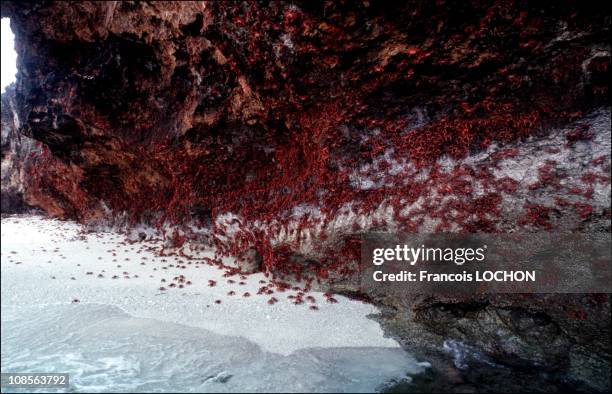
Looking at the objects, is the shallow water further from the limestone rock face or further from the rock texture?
the limestone rock face

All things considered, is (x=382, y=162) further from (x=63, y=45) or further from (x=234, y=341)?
(x=63, y=45)

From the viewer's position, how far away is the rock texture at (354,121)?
5.27 meters

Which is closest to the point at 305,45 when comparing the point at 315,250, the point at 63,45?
the point at 315,250

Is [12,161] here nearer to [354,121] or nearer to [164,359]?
[164,359]

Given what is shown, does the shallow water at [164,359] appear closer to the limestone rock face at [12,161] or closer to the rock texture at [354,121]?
the rock texture at [354,121]

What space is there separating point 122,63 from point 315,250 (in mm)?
7706

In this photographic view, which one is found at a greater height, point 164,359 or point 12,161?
point 12,161

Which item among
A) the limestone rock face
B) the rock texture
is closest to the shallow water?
the rock texture

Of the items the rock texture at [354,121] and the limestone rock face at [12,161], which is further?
the limestone rock face at [12,161]

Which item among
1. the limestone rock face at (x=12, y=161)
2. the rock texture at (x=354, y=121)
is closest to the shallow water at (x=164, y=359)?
the rock texture at (x=354, y=121)

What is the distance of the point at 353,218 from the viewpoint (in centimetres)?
711

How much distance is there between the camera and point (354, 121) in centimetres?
739

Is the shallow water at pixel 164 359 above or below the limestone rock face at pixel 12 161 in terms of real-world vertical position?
below

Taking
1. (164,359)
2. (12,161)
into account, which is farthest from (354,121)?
(12,161)
